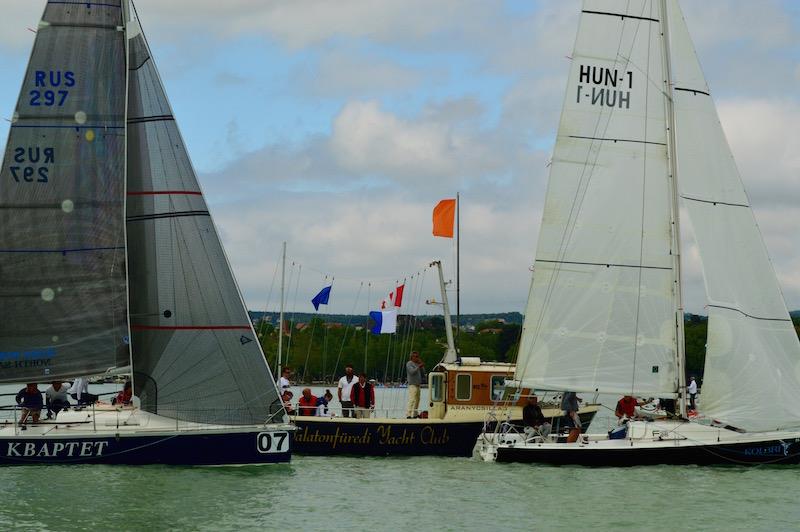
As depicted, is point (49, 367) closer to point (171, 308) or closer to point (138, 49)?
point (171, 308)

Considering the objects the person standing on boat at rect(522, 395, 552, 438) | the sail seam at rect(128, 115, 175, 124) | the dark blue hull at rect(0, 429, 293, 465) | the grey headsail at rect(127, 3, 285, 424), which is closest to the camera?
the dark blue hull at rect(0, 429, 293, 465)

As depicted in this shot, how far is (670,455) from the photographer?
25.6 metres

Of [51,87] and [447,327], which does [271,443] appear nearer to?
[51,87]

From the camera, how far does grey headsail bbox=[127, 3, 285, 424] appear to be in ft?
80.9

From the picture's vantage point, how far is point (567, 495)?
22875 millimetres

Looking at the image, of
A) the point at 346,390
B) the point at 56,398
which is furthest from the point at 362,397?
the point at 56,398

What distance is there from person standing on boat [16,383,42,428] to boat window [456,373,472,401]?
9664 mm

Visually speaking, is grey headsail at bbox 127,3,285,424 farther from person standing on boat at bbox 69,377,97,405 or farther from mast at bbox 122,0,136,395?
person standing on boat at bbox 69,377,97,405

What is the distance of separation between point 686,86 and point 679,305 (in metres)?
4.69

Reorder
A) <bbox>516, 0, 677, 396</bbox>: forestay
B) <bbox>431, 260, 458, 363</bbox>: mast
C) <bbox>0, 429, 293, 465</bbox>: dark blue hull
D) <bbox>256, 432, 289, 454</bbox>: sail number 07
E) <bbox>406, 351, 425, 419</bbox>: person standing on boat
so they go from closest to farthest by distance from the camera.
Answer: <bbox>0, 429, 293, 465</bbox>: dark blue hull < <bbox>256, 432, 289, 454</bbox>: sail number 07 < <bbox>516, 0, 677, 396</bbox>: forestay < <bbox>406, 351, 425, 419</bbox>: person standing on boat < <bbox>431, 260, 458, 363</bbox>: mast

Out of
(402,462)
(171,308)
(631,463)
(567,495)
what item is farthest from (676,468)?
(171,308)

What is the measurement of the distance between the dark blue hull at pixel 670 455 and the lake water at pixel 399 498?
8.6 inches

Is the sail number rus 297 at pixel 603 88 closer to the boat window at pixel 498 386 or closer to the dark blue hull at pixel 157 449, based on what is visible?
the boat window at pixel 498 386

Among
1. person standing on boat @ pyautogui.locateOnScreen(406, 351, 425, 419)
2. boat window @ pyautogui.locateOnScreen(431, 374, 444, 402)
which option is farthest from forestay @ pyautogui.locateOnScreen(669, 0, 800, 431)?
person standing on boat @ pyautogui.locateOnScreen(406, 351, 425, 419)
